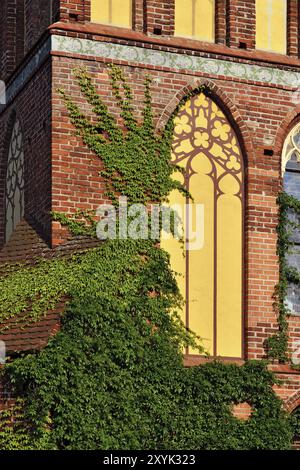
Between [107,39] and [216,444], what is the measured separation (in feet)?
21.1

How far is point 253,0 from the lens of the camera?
22297 millimetres

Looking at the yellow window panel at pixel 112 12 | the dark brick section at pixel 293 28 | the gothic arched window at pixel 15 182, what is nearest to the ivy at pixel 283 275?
the dark brick section at pixel 293 28

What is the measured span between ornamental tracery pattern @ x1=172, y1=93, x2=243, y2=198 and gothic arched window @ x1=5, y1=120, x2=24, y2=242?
298 cm

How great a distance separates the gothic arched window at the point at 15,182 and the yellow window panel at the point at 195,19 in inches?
131

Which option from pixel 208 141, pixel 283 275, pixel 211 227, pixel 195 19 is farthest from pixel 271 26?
pixel 283 275

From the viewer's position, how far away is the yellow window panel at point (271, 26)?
22.3 meters

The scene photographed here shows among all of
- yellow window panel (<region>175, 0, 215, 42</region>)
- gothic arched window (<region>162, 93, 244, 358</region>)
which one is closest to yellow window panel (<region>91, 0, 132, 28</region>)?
yellow window panel (<region>175, 0, 215, 42</region>)

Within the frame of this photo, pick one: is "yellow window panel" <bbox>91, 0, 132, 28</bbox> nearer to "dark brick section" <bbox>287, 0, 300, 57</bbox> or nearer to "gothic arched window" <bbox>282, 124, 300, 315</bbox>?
"dark brick section" <bbox>287, 0, 300, 57</bbox>

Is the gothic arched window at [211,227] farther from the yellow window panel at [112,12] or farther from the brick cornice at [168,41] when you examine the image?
the yellow window panel at [112,12]

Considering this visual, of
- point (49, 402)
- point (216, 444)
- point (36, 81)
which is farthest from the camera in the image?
point (36, 81)

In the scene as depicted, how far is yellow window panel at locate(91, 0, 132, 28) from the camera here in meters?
21.1

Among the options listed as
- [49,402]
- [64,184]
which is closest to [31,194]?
[64,184]

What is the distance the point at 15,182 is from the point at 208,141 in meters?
3.71

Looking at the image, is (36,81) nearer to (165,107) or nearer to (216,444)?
(165,107)
